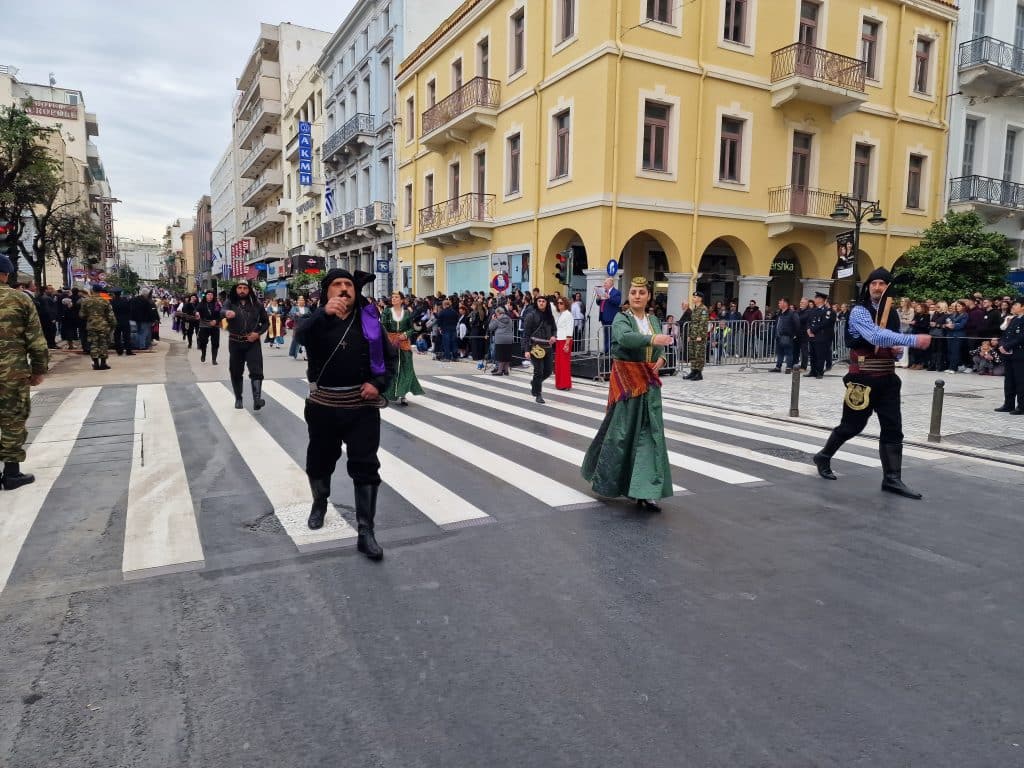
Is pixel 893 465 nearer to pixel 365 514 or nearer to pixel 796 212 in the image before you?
pixel 365 514

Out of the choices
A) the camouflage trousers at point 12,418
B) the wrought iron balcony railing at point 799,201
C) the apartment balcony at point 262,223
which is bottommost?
the camouflage trousers at point 12,418

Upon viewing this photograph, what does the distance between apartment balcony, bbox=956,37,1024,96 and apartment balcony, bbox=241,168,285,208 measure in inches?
1755

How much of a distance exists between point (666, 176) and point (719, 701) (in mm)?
18872

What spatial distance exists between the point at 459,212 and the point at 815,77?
1242cm

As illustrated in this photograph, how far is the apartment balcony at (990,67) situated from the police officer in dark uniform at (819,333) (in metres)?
15.1

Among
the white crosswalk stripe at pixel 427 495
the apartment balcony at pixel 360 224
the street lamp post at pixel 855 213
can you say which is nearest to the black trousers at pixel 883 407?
the white crosswalk stripe at pixel 427 495

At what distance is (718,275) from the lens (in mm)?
24922

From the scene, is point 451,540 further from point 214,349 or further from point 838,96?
point 838,96

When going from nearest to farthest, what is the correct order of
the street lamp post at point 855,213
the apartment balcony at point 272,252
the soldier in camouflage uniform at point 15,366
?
the soldier in camouflage uniform at point 15,366 → the street lamp post at point 855,213 → the apartment balcony at point 272,252

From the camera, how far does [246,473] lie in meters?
6.66

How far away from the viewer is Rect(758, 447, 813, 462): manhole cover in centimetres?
783

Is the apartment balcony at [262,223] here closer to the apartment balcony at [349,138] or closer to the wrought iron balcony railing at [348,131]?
the apartment balcony at [349,138]

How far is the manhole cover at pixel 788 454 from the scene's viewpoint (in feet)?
25.7

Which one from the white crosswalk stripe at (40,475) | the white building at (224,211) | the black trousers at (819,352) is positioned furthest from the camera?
the white building at (224,211)
